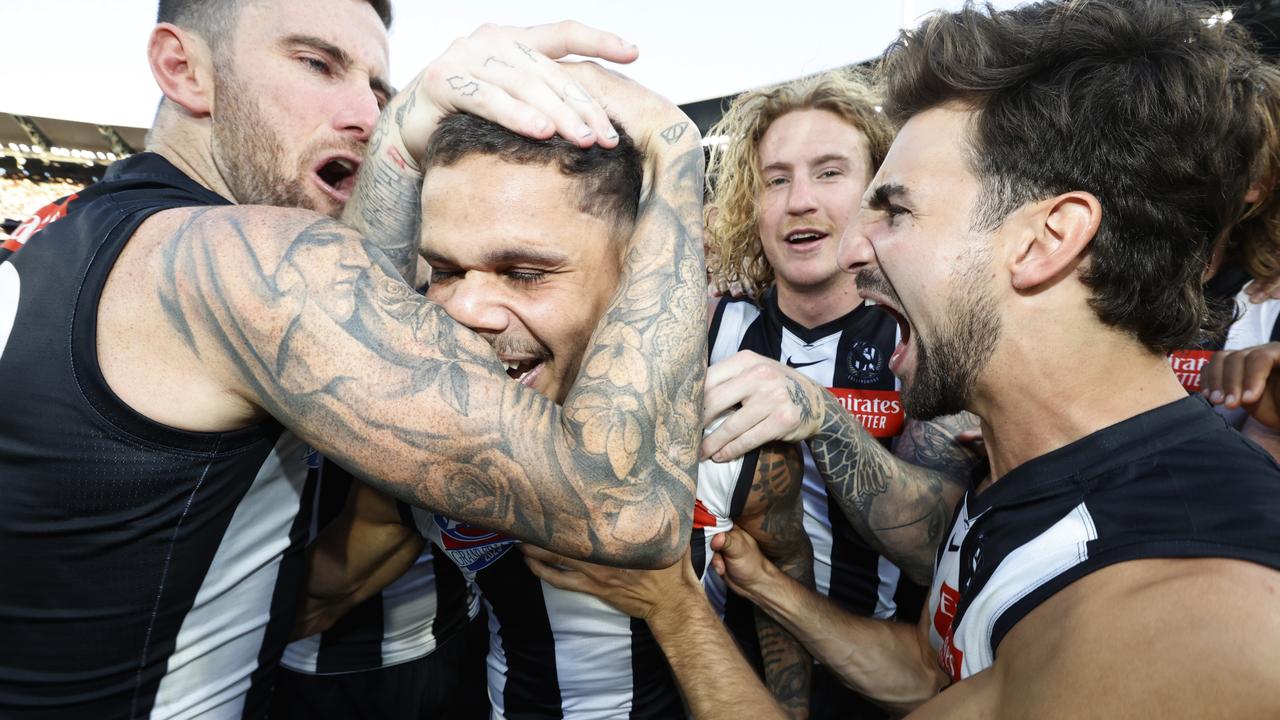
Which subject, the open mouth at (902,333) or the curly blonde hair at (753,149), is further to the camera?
the curly blonde hair at (753,149)

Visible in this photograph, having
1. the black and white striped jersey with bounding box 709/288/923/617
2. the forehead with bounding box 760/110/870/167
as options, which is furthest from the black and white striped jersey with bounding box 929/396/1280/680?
the forehead with bounding box 760/110/870/167

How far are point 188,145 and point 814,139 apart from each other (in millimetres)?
2711

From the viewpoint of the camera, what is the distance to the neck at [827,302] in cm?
348

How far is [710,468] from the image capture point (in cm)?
193

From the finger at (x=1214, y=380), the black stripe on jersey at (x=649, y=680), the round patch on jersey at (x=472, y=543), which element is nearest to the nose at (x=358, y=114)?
the round patch on jersey at (x=472, y=543)

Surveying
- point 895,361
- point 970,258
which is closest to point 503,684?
point 895,361

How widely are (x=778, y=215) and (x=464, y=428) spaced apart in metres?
2.78

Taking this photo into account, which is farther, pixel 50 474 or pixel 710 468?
pixel 710 468

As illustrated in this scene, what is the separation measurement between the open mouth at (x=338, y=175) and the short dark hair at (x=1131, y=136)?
1.76 m

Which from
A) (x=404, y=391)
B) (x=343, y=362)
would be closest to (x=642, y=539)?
(x=404, y=391)

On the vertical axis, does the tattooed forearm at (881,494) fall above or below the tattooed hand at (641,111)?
below

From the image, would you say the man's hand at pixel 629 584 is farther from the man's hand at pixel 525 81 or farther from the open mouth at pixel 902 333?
the man's hand at pixel 525 81

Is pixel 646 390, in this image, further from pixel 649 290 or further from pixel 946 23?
pixel 946 23

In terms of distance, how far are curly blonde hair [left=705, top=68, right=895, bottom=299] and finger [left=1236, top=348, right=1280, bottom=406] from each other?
1.76m
